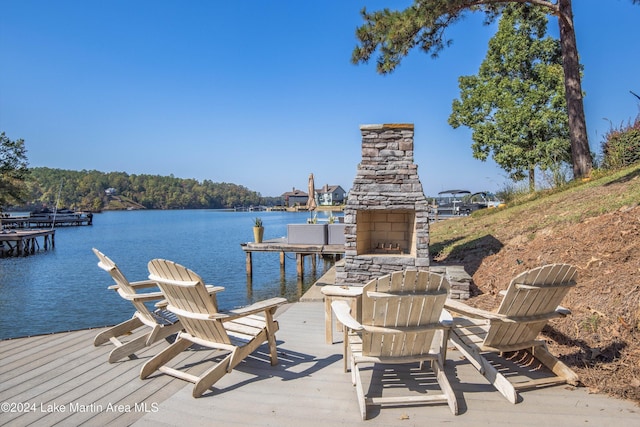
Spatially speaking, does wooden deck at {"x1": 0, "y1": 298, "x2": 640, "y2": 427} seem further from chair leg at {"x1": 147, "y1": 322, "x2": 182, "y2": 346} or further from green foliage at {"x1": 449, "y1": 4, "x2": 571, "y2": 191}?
green foliage at {"x1": 449, "y1": 4, "x2": 571, "y2": 191}

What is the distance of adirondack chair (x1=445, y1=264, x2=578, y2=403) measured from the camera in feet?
8.96

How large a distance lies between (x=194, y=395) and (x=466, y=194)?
34.6 m

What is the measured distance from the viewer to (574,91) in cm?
1072

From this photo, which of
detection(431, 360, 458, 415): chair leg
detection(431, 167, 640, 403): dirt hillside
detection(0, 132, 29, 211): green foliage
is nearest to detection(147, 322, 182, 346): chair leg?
detection(431, 360, 458, 415): chair leg

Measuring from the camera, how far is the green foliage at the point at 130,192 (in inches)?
3831

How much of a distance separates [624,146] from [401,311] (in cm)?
1036

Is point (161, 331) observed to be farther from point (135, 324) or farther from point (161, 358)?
point (135, 324)

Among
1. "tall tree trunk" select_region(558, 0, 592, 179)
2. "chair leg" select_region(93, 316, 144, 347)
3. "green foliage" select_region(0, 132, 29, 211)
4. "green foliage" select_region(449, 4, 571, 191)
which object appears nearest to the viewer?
"chair leg" select_region(93, 316, 144, 347)

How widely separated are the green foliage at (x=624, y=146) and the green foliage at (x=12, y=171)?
129 feet

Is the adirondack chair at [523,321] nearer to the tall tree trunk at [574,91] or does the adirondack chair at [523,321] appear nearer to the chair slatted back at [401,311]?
the chair slatted back at [401,311]

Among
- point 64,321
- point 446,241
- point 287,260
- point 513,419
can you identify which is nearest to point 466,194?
point 287,260

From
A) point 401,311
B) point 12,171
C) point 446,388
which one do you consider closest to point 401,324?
point 401,311

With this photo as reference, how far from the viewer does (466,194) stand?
34.4m

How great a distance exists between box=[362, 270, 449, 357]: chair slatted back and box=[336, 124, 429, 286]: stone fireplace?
3.33m
